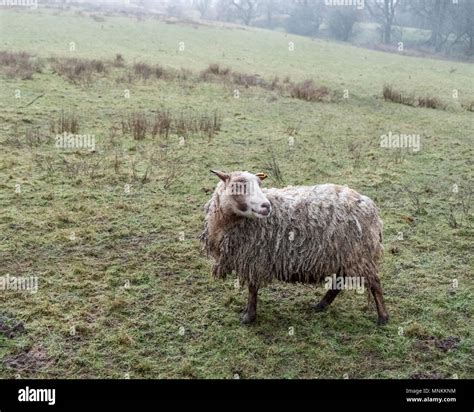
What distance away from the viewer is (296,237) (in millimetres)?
5352

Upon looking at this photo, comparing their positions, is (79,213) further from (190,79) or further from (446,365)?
(190,79)

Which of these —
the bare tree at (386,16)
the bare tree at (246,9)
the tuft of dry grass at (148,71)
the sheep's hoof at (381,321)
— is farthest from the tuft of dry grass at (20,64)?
the bare tree at (246,9)

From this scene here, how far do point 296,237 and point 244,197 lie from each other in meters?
0.68

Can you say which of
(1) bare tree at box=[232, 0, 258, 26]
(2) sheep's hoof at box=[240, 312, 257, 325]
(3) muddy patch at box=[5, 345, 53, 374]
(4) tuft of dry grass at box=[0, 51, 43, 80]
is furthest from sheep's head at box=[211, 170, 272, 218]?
(1) bare tree at box=[232, 0, 258, 26]

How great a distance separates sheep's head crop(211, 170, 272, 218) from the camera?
16.7 feet

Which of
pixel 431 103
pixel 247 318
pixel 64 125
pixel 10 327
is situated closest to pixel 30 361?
pixel 10 327

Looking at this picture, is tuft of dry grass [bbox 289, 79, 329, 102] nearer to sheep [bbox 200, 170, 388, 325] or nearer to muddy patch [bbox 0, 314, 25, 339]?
sheep [bbox 200, 170, 388, 325]

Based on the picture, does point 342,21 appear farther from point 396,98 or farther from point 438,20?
point 396,98

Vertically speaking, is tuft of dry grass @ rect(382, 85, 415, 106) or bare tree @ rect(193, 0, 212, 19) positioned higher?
bare tree @ rect(193, 0, 212, 19)

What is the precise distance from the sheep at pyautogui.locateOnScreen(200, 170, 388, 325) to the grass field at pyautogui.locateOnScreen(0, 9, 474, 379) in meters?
0.56

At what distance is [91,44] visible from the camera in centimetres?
2512

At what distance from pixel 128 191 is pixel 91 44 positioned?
61.3 ft

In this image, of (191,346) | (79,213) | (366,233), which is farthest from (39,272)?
(366,233)

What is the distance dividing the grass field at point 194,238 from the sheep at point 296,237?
21.9 inches
